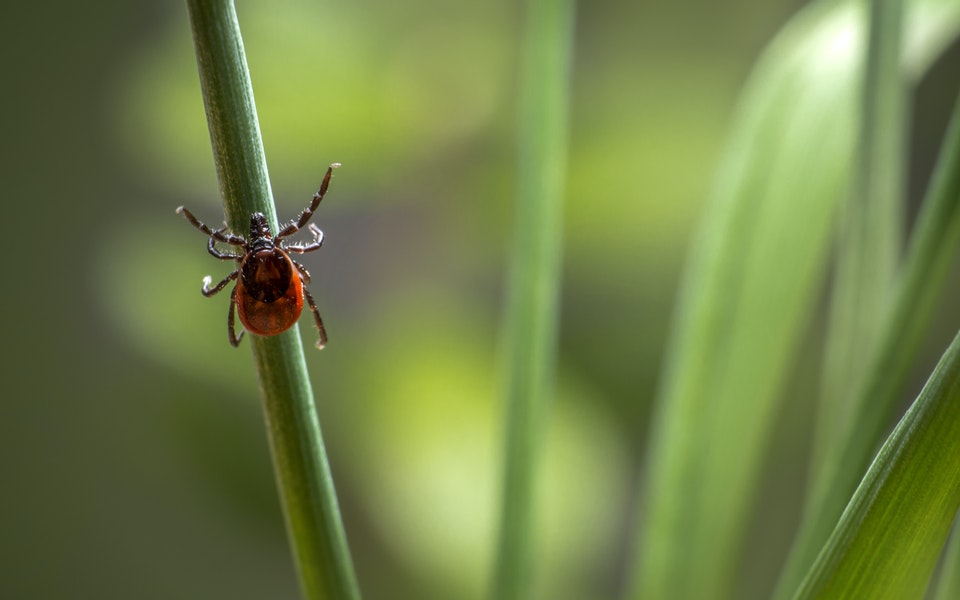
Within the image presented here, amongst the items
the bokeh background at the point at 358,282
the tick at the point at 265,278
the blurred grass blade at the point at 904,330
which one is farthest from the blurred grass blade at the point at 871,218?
the bokeh background at the point at 358,282

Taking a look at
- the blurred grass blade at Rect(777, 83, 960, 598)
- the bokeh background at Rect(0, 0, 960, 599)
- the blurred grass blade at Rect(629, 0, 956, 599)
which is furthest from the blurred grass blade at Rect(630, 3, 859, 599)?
the bokeh background at Rect(0, 0, 960, 599)

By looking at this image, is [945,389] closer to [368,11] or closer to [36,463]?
[368,11]

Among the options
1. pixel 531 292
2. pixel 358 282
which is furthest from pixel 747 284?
pixel 358 282

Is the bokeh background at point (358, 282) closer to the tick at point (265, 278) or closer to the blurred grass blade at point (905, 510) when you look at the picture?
the tick at point (265, 278)

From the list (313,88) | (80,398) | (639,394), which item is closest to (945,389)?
(313,88)

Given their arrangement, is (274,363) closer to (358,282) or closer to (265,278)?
(265,278)

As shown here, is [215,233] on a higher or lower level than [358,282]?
lower
